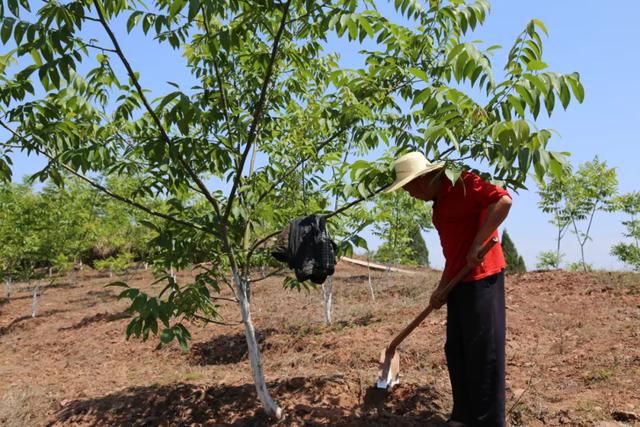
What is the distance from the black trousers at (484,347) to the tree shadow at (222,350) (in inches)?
181

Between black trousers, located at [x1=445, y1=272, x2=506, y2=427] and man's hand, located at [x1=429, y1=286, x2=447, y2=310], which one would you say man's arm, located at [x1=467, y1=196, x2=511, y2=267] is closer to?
black trousers, located at [x1=445, y1=272, x2=506, y2=427]

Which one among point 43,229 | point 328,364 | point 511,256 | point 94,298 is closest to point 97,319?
point 43,229

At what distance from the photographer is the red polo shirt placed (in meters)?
2.64

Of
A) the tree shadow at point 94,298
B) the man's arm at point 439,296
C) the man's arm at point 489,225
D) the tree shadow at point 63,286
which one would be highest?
the man's arm at point 489,225

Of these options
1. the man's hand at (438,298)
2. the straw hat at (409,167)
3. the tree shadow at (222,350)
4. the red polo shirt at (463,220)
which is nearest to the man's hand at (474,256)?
the red polo shirt at (463,220)

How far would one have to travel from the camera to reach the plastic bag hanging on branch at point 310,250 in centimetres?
302

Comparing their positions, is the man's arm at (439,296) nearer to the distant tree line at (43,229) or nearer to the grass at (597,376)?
the grass at (597,376)

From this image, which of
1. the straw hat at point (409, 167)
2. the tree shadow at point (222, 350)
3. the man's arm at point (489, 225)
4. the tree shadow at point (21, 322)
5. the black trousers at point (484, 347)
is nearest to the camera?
the man's arm at point (489, 225)

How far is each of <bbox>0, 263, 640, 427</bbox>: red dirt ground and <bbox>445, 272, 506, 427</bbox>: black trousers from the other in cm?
69

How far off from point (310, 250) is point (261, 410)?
1.57 m

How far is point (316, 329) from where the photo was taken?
26.4ft

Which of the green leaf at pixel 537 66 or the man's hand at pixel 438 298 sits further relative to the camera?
the man's hand at pixel 438 298

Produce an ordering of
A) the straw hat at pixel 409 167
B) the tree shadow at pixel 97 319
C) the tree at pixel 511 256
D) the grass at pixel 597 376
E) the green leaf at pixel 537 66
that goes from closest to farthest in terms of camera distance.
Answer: the green leaf at pixel 537 66 → the straw hat at pixel 409 167 → the grass at pixel 597 376 → the tree shadow at pixel 97 319 → the tree at pixel 511 256

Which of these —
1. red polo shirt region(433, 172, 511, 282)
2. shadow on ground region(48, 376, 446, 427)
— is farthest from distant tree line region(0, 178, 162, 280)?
red polo shirt region(433, 172, 511, 282)
